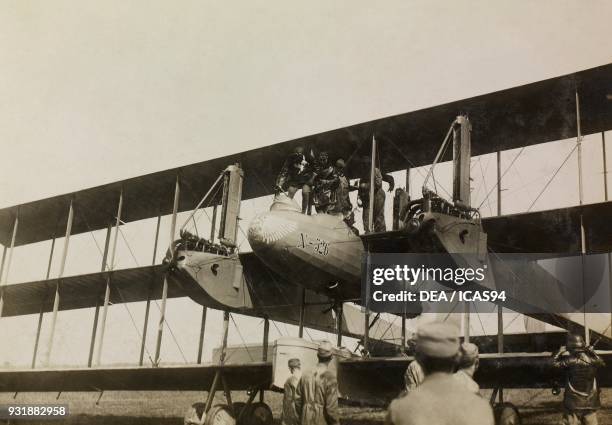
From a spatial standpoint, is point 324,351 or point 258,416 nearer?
point 324,351

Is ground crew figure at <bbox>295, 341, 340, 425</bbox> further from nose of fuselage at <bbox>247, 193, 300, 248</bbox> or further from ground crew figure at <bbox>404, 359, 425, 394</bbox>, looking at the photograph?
nose of fuselage at <bbox>247, 193, 300, 248</bbox>

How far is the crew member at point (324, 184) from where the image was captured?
11.7 m

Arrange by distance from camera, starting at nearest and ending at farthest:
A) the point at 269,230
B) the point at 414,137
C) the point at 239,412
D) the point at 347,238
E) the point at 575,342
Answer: the point at 575,342 < the point at 269,230 < the point at 239,412 < the point at 347,238 < the point at 414,137

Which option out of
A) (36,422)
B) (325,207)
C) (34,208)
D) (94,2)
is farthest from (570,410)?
(34,208)

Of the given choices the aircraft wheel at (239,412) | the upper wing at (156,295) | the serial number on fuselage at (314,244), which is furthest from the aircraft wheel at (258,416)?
the serial number on fuselage at (314,244)

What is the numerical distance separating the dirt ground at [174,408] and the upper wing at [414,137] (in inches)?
193

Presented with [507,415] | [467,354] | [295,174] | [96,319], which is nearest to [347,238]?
[295,174]

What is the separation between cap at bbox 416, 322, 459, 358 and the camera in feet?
6.23

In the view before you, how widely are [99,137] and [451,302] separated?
22.6 ft

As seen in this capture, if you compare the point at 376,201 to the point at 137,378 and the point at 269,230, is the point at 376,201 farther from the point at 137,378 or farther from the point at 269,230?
the point at 137,378

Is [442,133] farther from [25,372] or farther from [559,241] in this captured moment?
[25,372]

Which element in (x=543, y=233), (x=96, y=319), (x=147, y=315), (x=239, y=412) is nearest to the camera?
(x=543, y=233)

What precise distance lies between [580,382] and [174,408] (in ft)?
44.3

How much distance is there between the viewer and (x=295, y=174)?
38.5 feet
